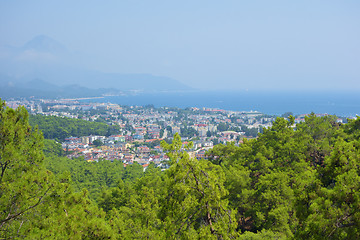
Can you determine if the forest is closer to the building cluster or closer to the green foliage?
the green foliage

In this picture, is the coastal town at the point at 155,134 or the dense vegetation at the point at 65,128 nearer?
the coastal town at the point at 155,134

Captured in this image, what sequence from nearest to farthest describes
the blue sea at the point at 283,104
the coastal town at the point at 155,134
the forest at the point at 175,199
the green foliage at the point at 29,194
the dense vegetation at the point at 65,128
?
the forest at the point at 175,199, the green foliage at the point at 29,194, the coastal town at the point at 155,134, the dense vegetation at the point at 65,128, the blue sea at the point at 283,104

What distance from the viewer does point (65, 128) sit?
51.5 m

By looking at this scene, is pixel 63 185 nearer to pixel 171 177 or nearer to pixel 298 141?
pixel 171 177

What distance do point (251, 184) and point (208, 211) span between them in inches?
318

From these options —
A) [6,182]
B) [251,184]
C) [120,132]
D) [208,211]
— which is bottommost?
[120,132]

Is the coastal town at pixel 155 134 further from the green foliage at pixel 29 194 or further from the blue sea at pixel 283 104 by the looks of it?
the blue sea at pixel 283 104

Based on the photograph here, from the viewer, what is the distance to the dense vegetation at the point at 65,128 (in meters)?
48.3

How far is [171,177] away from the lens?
417 cm

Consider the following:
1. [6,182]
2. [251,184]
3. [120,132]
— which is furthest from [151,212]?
[120,132]

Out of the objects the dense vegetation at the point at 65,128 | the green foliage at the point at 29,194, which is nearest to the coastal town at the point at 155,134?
the dense vegetation at the point at 65,128

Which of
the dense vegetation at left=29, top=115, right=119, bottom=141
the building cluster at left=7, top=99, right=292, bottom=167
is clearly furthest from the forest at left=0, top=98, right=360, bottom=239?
the dense vegetation at left=29, top=115, right=119, bottom=141

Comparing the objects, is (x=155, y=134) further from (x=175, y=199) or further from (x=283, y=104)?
(x=283, y=104)

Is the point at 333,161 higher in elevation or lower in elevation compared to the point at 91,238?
higher
